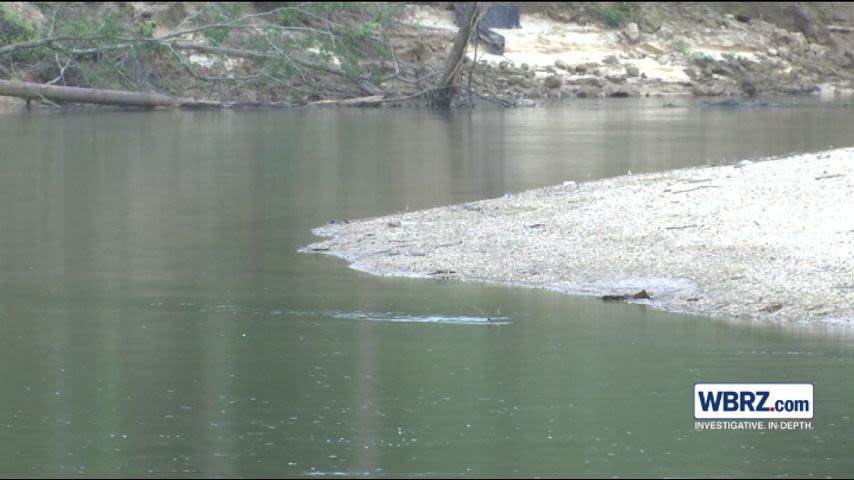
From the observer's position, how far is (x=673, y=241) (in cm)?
1335

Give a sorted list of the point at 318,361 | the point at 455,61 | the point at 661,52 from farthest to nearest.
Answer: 1. the point at 661,52
2. the point at 455,61
3. the point at 318,361

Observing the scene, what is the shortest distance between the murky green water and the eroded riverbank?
1.53 ft

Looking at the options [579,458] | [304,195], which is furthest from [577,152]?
[579,458]

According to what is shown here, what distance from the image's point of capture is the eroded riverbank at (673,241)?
1180 cm

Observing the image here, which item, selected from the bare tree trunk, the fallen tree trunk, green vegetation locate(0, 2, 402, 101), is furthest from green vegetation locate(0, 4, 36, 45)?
the bare tree trunk

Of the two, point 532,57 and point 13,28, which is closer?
point 13,28

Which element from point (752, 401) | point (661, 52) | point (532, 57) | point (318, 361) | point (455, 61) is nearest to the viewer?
point (752, 401)

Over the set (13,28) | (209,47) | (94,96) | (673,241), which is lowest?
(673,241)

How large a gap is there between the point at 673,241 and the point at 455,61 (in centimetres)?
2176

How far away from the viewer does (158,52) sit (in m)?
33.4

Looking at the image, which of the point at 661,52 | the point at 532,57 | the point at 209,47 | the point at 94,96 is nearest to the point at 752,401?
the point at 209,47

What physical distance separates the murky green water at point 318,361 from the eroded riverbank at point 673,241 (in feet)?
1.53

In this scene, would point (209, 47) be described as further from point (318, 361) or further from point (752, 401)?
point (752, 401)

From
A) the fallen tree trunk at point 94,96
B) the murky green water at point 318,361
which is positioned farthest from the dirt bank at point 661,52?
the murky green water at point 318,361
